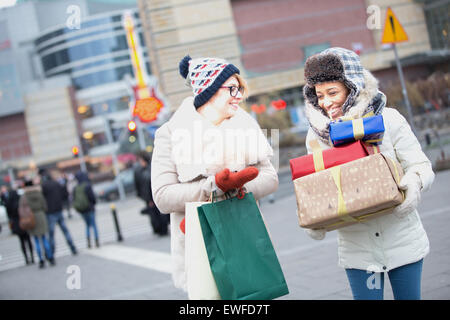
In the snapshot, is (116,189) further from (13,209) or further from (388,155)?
(388,155)

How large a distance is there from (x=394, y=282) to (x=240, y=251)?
0.88 meters

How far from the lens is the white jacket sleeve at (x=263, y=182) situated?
2.78 metres

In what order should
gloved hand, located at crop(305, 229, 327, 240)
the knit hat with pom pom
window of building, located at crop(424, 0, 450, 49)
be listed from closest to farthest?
the knit hat with pom pom < gloved hand, located at crop(305, 229, 327, 240) < window of building, located at crop(424, 0, 450, 49)

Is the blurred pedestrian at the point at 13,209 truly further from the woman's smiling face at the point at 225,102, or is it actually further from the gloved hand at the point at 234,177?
the gloved hand at the point at 234,177

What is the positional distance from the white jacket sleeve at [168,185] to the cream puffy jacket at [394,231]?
850 mm

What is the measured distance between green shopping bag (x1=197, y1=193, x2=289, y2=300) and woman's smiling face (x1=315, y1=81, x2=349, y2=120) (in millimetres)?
712

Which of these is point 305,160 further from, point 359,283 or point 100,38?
point 100,38

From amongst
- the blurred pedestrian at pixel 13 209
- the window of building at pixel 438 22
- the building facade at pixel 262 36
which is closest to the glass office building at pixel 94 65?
the building facade at pixel 262 36

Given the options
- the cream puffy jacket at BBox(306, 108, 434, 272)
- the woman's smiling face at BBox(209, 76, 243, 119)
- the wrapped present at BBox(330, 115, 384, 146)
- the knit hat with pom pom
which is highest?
the knit hat with pom pom

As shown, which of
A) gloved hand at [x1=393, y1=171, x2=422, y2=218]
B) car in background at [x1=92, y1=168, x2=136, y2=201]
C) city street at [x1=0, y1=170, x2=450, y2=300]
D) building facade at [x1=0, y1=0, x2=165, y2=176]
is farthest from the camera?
building facade at [x1=0, y1=0, x2=165, y2=176]

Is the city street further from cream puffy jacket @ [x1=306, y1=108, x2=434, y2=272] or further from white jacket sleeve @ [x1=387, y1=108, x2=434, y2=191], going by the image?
white jacket sleeve @ [x1=387, y1=108, x2=434, y2=191]

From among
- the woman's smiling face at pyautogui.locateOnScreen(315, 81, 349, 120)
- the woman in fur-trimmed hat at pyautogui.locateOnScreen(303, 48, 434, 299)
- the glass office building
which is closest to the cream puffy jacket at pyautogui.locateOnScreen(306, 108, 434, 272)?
the woman in fur-trimmed hat at pyautogui.locateOnScreen(303, 48, 434, 299)

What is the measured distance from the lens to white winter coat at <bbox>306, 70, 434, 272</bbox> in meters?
2.85
